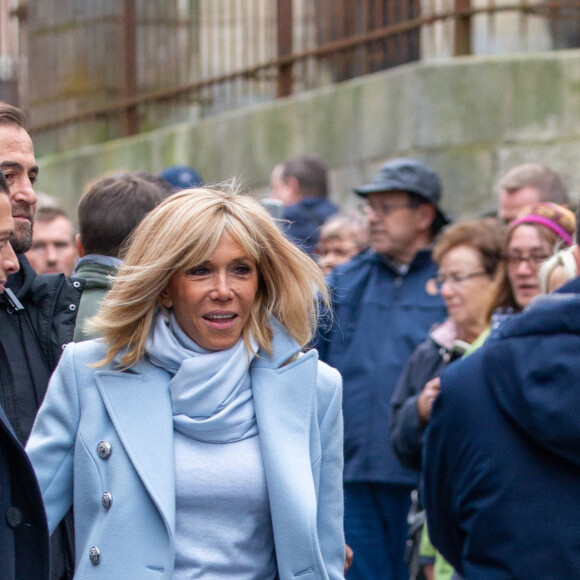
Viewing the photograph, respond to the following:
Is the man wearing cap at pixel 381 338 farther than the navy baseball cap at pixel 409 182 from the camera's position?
No

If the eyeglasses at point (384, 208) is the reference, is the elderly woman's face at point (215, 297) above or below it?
below

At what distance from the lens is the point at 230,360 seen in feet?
12.8

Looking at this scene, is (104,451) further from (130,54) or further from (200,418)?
(130,54)

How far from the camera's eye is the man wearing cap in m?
6.64

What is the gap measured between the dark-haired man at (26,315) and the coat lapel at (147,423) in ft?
1.28

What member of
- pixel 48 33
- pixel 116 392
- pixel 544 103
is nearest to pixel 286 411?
pixel 116 392

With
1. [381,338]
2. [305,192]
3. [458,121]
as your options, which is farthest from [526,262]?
[458,121]

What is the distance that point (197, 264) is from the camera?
3.89 m

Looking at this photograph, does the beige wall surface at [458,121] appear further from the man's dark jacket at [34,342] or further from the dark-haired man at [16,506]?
the dark-haired man at [16,506]

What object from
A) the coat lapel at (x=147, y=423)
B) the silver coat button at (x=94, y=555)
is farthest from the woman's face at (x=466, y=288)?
the silver coat button at (x=94, y=555)

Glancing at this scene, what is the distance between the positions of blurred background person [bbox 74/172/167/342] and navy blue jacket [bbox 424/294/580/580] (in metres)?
1.26

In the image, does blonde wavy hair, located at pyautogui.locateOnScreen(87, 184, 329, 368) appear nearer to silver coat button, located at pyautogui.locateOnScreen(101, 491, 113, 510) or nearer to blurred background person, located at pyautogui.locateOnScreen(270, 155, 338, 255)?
silver coat button, located at pyautogui.locateOnScreen(101, 491, 113, 510)

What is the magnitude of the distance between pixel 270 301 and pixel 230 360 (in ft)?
0.81

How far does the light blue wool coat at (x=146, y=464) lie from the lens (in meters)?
3.67
